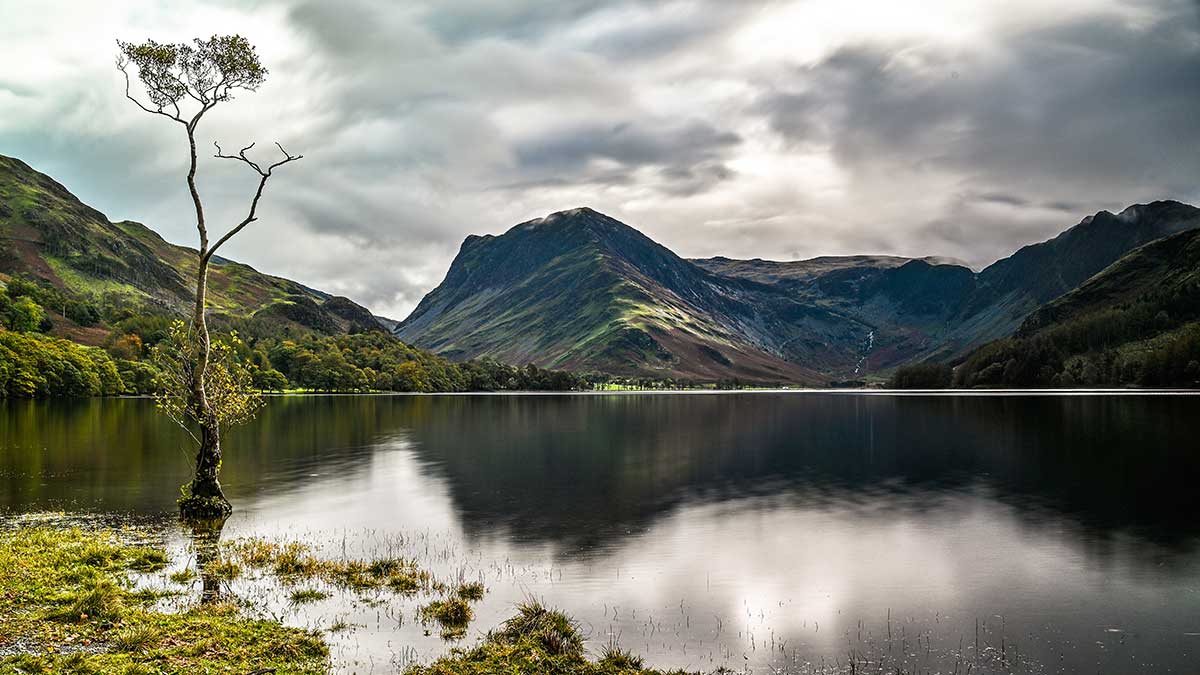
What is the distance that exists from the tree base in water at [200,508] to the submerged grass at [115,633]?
1368 cm

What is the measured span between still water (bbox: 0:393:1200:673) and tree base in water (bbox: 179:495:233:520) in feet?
4.42

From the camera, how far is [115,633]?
747 inches

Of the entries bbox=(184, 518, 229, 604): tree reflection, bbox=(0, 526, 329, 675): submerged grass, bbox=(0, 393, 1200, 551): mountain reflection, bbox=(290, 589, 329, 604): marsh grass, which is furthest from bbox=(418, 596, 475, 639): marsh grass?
bbox=(0, 393, 1200, 551): mountain reflection

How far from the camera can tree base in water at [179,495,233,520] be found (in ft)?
132

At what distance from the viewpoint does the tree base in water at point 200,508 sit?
40094 mm

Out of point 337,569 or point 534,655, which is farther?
point 337,569

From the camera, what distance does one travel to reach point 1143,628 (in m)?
24.5

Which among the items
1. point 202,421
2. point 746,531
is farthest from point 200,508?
point 746,531

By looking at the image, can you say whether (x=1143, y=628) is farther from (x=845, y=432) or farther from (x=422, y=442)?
(x=845, y=432)

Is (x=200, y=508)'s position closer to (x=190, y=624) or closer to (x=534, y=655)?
(x=190, y=624)

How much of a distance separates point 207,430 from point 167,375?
5.72m

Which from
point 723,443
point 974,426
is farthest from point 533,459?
point 974,426

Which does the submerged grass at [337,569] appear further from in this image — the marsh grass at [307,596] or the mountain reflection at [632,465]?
the mountain reflection at [632,465]

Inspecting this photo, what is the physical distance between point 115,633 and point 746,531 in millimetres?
31035
